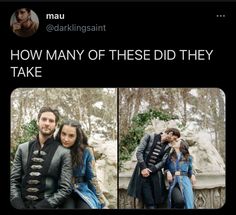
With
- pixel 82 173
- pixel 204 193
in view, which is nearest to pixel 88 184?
pixel 82 173

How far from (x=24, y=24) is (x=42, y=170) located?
4.25 ft

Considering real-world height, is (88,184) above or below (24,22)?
below

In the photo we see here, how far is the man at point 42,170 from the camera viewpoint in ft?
16.1

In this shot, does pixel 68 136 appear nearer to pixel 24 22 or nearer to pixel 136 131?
pixel 136 131

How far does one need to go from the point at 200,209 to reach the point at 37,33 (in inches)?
83.1

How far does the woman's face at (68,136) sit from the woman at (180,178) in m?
0.85

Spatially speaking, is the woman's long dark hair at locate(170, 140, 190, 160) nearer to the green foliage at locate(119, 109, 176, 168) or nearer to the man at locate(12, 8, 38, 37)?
the green foliage at locate(119, 109, 176, 168)

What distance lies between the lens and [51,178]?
16.2ft

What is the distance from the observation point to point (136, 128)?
495 cm

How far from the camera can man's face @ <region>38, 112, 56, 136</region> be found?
16.3ft

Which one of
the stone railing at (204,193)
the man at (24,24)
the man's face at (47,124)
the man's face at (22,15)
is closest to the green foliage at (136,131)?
the stone railing at (204,193)

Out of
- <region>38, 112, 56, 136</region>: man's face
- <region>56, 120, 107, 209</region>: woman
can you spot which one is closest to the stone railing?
<region>56, 120, 107, 209</region>: woman

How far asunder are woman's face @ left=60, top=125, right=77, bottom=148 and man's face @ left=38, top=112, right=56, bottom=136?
0.31 feet

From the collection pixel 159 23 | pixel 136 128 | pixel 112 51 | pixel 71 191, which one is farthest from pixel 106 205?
pixel 159 23
